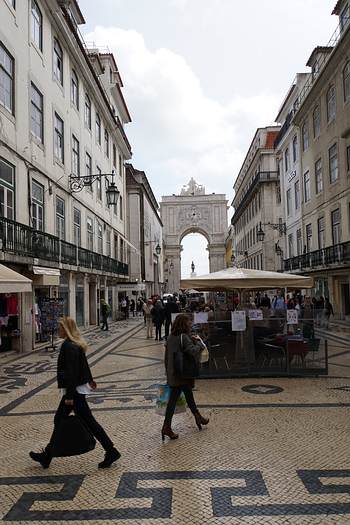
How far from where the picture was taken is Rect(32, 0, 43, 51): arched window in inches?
613

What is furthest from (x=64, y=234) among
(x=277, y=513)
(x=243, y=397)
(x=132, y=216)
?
(x=132, y=216)

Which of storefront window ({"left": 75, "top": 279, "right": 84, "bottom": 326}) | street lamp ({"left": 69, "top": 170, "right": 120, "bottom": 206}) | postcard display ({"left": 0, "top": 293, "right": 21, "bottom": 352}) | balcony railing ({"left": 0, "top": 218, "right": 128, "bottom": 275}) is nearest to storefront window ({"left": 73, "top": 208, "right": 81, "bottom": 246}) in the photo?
balcony railing ({"left": 0, "top": 218, "right": 128, "bottom": 275})

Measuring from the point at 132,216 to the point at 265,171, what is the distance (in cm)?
1332

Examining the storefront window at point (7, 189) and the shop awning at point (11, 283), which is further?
the storefront window at point (7, 189)

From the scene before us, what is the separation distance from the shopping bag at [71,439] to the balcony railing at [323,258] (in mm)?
18221

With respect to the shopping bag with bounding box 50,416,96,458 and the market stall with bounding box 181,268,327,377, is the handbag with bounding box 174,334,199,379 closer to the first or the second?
the shopping bag with bounding box 50,416,96,458

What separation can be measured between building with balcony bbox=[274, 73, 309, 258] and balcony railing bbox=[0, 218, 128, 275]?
50.4ft

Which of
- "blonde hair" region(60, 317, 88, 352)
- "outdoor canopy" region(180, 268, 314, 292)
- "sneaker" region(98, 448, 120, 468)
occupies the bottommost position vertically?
"sneaker" region(98, 448, 120, 468)

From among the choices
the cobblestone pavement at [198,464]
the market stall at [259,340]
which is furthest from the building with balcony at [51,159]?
the cobblestone pavement at [198,464]

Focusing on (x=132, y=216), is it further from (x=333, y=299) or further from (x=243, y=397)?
(x=243, y=397)

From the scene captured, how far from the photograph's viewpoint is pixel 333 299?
2470 centimetres

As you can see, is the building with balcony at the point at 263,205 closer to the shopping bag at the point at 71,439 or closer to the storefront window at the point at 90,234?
the storefront window at the point at 90,234

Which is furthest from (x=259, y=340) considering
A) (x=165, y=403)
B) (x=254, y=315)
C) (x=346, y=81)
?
(x=346, y=81)

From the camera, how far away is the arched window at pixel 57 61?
18.0 metres
